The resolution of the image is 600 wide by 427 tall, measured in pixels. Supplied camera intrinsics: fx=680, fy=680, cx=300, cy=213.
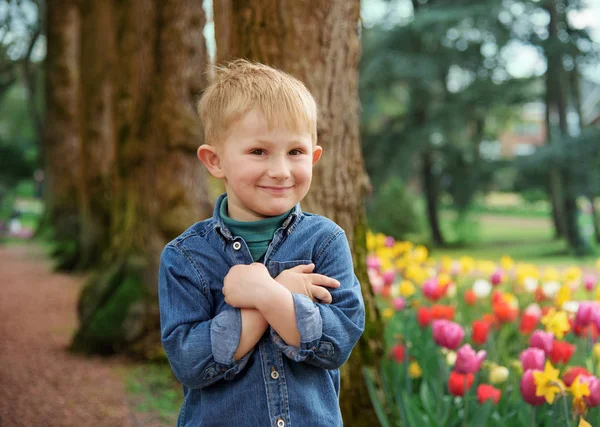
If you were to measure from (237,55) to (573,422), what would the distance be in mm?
2003

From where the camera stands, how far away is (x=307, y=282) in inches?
64.6

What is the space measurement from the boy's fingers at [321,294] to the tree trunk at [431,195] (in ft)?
45.1

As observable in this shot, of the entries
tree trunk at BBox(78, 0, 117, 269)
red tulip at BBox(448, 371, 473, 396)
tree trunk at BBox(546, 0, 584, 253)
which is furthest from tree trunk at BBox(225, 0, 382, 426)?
tree trunk at BBox(546, 0, 584, 253)

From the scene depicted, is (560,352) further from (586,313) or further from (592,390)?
(592,390)

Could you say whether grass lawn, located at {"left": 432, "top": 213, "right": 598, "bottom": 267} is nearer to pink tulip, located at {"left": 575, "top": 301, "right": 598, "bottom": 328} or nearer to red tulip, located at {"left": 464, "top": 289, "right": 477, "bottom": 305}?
red tulip, located at {"left": 464, "top": 289, "right": 477, "bottom": 305}

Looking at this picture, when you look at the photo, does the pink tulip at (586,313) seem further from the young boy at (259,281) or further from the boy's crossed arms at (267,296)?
the boy's crossed arms at (267,296)

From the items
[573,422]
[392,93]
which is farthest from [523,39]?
[573,422]

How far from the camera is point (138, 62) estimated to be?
17.2ft

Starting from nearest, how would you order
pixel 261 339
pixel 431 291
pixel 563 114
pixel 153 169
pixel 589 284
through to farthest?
pixel 261 339 < pixel 431 291 < pixel 589 284 < pixel 153 169 < pixel 563 114

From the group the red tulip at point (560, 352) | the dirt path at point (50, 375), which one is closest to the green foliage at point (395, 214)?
the dirt path at point (50, 375)

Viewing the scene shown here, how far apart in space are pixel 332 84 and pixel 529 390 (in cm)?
150

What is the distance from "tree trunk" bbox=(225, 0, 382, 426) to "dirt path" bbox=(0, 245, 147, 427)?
1.56 metres

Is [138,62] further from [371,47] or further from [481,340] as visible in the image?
[371,47]

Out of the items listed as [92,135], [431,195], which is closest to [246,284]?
[92,135]
